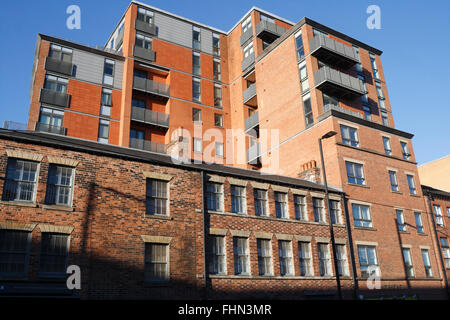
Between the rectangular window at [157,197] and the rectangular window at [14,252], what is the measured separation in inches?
217

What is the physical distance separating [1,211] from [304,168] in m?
20.9

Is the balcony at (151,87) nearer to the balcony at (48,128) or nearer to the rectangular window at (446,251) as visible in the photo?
the balcony at (48,128)

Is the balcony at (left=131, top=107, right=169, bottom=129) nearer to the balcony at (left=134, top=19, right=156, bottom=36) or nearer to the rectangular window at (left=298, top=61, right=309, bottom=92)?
the balcony at (left=134, top=19, right=156, bottom=36)

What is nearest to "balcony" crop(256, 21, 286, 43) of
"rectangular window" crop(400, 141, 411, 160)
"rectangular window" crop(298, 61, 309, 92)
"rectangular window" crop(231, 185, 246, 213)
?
"rectangular window" crop(298, 61, 309, 92)

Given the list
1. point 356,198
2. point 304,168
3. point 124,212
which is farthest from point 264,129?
point 124,212

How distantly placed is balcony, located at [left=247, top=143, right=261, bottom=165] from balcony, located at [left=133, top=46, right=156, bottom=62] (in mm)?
13576

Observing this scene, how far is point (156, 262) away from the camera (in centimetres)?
1808

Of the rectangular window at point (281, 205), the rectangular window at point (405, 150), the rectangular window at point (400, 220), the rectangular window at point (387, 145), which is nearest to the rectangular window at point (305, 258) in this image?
the rectangular window at point (281, 205)

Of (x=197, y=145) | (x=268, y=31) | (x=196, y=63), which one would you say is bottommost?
(x=197, y=145)

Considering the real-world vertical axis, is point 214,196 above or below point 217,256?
above

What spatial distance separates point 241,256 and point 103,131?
68.7 feet

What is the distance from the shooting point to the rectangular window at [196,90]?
42.0 m

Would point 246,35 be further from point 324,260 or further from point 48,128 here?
point 324,260

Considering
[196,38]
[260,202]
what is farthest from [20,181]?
[196,38]
